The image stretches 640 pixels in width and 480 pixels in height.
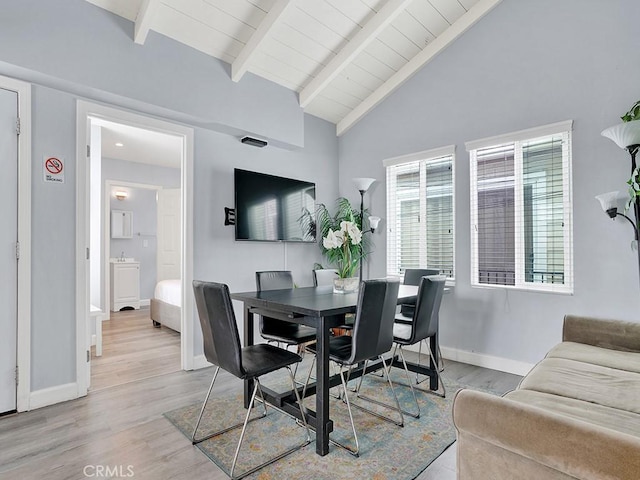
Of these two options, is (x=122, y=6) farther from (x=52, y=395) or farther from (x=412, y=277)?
(x=412, y=277)

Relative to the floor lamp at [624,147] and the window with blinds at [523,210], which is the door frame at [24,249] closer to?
the window with blinds at [523,210]

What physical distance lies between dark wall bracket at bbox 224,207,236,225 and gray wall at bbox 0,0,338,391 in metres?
0.07

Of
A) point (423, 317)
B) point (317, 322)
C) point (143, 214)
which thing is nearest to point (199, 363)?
point (317, 322)

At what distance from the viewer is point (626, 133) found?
2471 millimetres

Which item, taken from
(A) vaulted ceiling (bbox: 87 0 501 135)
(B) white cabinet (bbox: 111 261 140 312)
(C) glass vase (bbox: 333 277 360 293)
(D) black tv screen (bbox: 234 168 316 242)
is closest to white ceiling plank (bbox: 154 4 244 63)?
(A) vaulted ceiling (bbox: 87 0 501 135)

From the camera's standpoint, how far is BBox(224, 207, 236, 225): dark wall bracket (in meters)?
3.76

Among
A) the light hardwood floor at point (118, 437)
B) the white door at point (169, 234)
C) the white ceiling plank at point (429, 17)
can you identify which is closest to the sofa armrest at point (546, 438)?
the light hardwood floor at point (118, 437)

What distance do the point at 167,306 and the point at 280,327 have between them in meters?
2.62

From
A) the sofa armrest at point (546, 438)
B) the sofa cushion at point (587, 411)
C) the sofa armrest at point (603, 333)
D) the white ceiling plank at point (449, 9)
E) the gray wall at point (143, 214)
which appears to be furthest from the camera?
the gray wall at point (143, 214)

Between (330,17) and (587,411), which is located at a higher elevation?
(330,17)

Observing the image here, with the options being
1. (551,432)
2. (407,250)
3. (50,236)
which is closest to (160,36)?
(50,236)

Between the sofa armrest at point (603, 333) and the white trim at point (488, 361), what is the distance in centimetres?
86

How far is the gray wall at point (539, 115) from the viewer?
2.85m

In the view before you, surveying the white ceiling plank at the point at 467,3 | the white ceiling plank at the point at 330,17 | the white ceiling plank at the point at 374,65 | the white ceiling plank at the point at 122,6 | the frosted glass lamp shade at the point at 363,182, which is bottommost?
the frosted glass lamp shade at the point at 363,182
